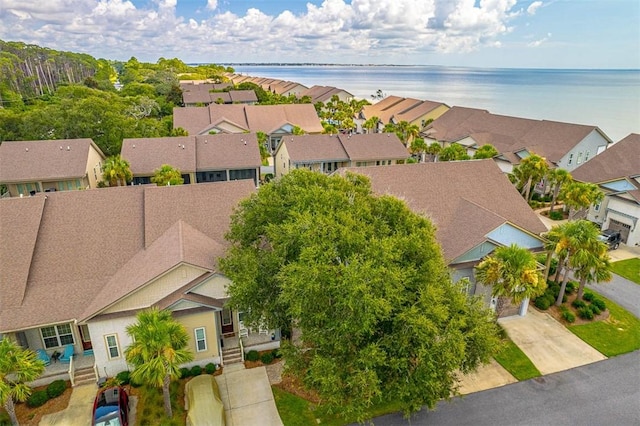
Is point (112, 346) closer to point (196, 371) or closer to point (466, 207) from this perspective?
point (196, 371)

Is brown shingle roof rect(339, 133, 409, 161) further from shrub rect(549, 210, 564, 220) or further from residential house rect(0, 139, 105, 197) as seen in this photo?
residential house rect(0, 139, 105, 197)

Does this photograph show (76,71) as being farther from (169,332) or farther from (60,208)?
(169,332)

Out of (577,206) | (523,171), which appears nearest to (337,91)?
(523,171)

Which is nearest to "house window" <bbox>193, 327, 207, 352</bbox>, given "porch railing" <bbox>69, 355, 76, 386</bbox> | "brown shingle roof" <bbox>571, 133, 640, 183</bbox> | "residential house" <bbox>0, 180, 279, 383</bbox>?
"residential house" <bbox>0, 180, 279, 383</bbox>

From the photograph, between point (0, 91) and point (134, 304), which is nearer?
point (134, 304)

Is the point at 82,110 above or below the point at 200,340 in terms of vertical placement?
above

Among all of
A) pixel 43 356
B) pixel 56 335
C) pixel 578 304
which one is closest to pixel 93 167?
pixel 56 335

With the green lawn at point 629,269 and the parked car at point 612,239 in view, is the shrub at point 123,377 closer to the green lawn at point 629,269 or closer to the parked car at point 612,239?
the green lawn at point 629,269
